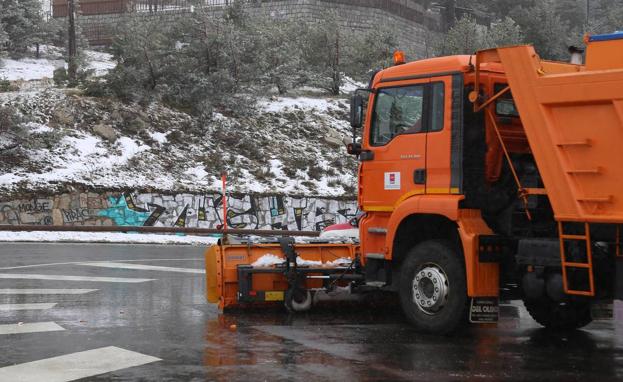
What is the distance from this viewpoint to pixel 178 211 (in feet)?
93.7

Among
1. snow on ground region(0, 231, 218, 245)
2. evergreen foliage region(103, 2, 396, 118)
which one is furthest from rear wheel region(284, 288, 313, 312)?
evergreen foliage region(103, 2, 396, 118)

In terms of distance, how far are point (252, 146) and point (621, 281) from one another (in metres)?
25.9

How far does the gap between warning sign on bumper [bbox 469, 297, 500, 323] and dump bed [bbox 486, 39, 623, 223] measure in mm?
1386

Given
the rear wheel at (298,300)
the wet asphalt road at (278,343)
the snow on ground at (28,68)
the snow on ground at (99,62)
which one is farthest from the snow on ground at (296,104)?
the rear wheel at (298,300)

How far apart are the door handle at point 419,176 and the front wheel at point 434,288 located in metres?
0.69

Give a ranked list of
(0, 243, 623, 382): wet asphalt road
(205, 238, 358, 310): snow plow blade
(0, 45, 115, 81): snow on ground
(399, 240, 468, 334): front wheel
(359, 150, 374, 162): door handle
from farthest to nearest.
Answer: (0, 45, 115, 81): snow on ground
(205, 238, 358, 310): snow plow blade
(359, 150, 374, 162): door handle
(399, 240, 468, 334): front wheel
(0, 243, 623, 382): wet asphalt road

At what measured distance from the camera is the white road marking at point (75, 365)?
7.02m

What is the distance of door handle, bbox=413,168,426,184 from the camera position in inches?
374

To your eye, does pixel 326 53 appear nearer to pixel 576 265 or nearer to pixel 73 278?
pixel 73 278

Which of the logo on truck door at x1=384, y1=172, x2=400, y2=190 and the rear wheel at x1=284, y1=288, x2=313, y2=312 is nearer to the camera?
the logo on truck door at x1=384, y1=172, x2=400, y2=190

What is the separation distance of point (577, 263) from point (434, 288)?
5.87ft

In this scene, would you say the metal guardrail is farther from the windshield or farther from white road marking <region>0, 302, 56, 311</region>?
the windshield

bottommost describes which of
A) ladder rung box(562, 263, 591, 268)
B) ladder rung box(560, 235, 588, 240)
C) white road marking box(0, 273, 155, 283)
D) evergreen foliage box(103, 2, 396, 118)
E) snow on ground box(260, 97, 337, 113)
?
white road marking box(0, 273, 155, 283)

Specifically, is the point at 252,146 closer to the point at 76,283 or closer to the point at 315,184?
the point at 315,184
